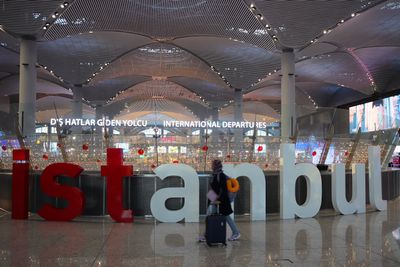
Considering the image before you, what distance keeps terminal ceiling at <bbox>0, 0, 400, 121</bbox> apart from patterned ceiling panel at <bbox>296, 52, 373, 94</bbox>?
9 cm

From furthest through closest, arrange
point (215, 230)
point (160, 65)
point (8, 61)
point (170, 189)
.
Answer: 1. point (160, 65)
2. point (8, 61)
3. point (170, 189)
4. point (215, 230)

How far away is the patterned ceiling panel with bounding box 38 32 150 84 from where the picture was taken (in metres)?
32.4

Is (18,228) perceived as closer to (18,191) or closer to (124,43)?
(18,191)

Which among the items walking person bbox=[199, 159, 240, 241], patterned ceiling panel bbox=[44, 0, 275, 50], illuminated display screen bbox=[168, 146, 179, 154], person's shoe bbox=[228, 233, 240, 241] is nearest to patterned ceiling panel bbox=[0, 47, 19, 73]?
patterned ceiling panel bbox=[44, 0, 275, 50]

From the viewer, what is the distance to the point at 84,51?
116 ft

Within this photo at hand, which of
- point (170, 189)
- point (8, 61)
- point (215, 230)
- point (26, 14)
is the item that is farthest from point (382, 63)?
point (215, 230)

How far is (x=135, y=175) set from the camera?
39.4 feet

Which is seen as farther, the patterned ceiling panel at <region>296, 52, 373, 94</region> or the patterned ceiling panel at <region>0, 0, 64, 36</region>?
the patterned ceiling panel at <region>296, 52, 373, 94</region>

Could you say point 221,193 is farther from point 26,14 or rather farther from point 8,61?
point 8,61

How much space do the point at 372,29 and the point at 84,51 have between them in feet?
67.5

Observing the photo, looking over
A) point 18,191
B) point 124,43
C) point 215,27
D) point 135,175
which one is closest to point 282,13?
point 215,27

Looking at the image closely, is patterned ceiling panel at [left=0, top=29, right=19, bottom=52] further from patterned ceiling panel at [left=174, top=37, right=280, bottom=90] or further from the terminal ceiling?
patterned ceiling panel at [left=174, top=37, right=280, bottom=90]

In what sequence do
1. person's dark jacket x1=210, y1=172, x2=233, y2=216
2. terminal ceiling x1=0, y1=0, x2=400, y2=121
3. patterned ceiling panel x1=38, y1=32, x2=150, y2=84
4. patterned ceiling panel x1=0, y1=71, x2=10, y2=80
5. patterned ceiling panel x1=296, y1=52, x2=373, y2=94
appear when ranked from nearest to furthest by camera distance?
1. person's dark jacket x1=210, y1=172, x2=233, y2=216
2. terminal ceiling x1=0, y1=0, x2=400, y2=121
3. patterned ceiling panel x1=38, y1=32, x2=150, y2=84
4. patterned ceiling panel x1=296, y1=52, x2=373, y2=94
5. patterned ceiling panel x1=0, y1=71, x2=10, y2=80

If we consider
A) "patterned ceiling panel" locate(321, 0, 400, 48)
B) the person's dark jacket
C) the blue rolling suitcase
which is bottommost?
the blue rolling suitcase
